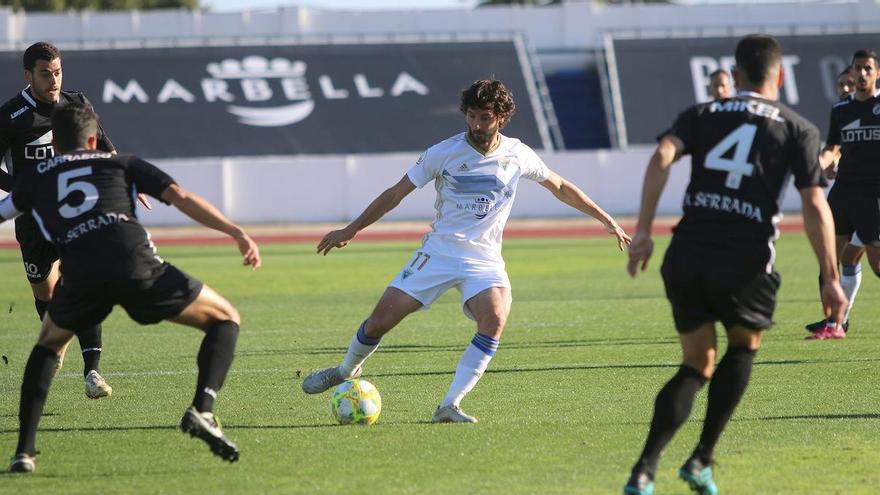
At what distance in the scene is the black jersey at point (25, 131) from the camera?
29.4 feet

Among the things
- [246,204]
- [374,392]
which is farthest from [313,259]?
[374,392]

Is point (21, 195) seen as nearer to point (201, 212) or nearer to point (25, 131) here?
point (201, 212)

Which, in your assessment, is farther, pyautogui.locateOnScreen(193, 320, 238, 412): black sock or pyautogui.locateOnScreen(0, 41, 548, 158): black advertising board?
pyautogui.locateOnScreen(0, 41, 548, 158): black advertising board

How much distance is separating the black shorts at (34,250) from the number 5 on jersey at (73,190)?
2767 millimetres

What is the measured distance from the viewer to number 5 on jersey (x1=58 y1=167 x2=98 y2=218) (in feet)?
21.2

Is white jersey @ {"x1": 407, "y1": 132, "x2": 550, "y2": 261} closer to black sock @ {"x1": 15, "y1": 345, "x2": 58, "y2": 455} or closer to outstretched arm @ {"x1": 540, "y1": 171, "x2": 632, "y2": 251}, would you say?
outstretched arm @ {"x1": 540, "y1": 171, "x2": 632, "y2": 251}

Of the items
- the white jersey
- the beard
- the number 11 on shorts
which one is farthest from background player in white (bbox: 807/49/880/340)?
the number 11 on shorts

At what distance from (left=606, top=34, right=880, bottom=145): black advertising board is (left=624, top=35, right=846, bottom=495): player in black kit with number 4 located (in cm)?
3149

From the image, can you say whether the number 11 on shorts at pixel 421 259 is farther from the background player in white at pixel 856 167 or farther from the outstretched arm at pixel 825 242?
the background player in white at pixel 856 167

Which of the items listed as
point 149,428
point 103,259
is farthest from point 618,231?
point 103,259

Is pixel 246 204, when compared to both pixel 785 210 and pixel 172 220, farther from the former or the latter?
pixel 785 210

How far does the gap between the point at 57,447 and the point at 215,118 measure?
1198 inches

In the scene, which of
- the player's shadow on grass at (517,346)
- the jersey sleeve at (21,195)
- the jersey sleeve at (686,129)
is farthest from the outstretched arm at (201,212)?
the player's shadow on grass at (517,346)

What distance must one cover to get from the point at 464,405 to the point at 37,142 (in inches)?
135
